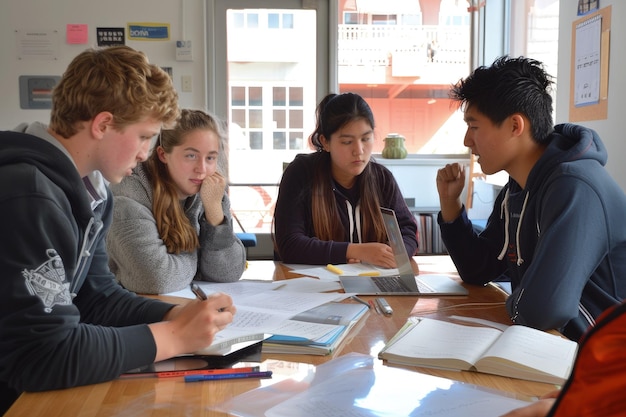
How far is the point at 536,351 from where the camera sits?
3.34 ft

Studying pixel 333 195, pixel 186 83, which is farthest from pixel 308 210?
pixel 186 83

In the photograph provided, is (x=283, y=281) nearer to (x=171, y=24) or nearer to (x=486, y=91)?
(x=486, y=91)

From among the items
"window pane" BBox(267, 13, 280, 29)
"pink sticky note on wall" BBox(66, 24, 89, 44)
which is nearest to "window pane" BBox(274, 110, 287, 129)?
"window pane" BBox(267, 13, 280, 29)

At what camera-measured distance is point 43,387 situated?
88 cm

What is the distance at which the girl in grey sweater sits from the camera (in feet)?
5.07

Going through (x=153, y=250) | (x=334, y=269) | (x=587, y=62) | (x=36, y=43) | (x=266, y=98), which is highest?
(x=36, y=43)

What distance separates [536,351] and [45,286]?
75 cm

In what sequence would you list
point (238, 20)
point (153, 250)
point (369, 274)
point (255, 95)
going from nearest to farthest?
point (153, 250), point (369, 274), point (238, 20), point (255, 95)

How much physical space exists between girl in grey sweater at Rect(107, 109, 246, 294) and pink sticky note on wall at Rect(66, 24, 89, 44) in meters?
2.79

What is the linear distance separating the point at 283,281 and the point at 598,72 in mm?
2095

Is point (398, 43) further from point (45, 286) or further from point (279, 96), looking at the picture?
point (45, 286)

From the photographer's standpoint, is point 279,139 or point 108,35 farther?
point 279,139

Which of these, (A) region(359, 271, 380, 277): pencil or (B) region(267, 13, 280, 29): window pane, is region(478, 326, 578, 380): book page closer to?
(A) region(359, 271, 380, 277): pencil

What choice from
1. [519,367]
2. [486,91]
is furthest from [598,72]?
[519,367]
